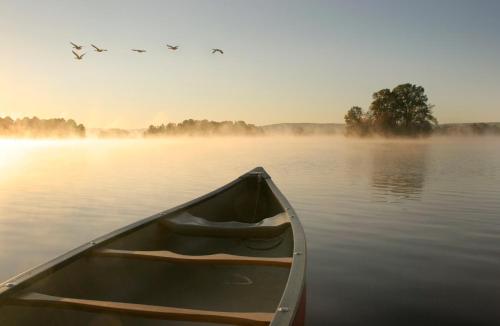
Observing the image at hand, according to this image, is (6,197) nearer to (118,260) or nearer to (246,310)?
(118,260)

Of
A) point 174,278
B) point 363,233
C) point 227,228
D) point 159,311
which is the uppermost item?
point 159,311

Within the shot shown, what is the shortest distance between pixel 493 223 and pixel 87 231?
37.6 feet

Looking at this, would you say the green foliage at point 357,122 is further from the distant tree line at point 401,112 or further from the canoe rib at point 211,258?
the canoe rib at point 211,258

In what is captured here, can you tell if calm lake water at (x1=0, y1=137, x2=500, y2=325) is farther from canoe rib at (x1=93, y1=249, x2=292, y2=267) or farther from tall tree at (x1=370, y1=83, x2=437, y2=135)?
tall tree at (x1=370, y1=83, x2=437, y2=135)

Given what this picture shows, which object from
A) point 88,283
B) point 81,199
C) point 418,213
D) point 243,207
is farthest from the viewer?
point 81,199

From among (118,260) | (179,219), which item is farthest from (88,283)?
(179,219)

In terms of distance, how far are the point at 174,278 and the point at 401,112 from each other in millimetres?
112450

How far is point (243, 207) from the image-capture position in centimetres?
1002

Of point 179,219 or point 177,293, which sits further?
point 179,219

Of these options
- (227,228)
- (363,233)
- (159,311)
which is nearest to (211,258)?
(159,311)

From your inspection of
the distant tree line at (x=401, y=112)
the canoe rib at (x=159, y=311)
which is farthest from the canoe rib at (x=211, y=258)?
the distant tree line at (x=401, y=112)

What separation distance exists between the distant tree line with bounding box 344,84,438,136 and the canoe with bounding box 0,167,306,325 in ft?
356

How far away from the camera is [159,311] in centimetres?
324

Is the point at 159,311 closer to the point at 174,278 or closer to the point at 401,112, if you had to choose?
the point at 174,278
